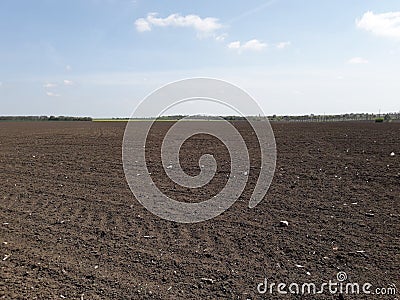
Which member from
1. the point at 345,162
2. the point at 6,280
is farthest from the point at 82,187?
the point at 345,162

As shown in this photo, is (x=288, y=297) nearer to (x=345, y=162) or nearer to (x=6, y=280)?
(x=6, y=280)

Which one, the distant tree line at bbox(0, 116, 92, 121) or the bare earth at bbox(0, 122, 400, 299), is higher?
the distant tree line at bbox(0, 116, 92, 121)

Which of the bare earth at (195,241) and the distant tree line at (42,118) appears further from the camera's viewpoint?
the distant tree line at (42,118)

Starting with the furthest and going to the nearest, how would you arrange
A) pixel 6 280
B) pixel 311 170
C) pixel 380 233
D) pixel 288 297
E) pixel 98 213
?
1. pixel 311 170
2. pixel 98 213
3. pixel 380 233
4. pixel 6 280
5. pixel 288 297

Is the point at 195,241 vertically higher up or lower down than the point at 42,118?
lower down

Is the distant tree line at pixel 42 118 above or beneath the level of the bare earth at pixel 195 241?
above

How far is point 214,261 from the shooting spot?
4766mm

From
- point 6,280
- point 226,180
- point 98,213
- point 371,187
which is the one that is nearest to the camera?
point 6,280

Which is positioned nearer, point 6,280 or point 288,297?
point 288,297

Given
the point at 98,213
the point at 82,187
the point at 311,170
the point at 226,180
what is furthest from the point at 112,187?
the point at 311,170

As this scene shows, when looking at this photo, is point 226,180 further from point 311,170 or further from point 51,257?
point 51,257

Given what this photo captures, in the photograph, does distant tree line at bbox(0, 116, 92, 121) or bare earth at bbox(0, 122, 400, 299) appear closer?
bare earth at bbox(0, 122, 400, 299)

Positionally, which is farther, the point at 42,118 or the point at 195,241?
the point at 42,118

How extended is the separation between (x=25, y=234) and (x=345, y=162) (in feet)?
30.4
